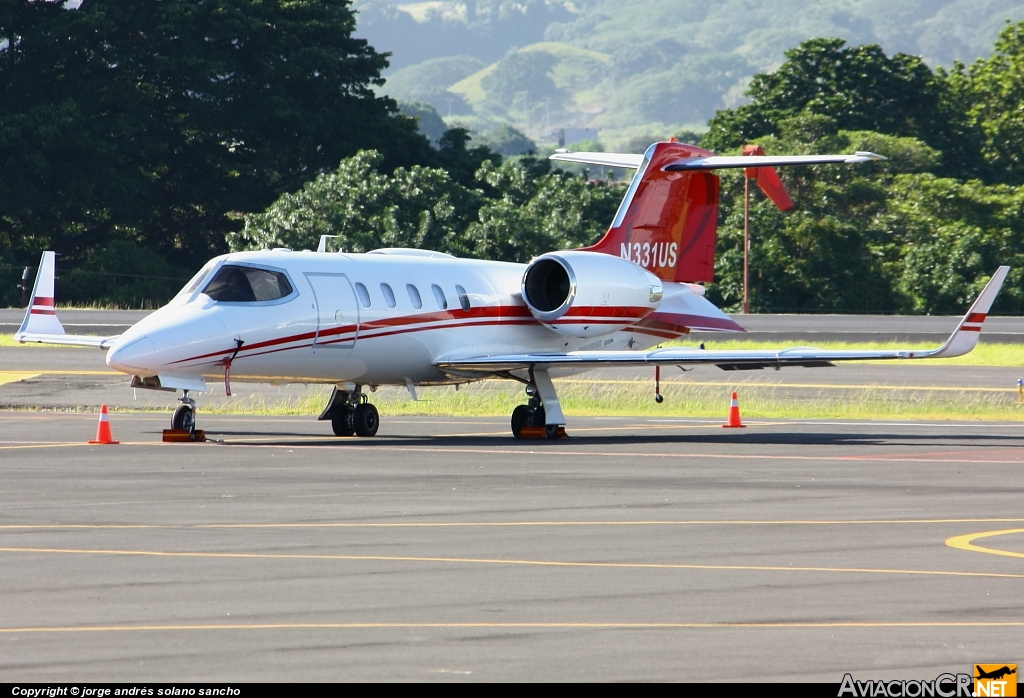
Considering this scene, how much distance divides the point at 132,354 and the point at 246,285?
2.22 meters

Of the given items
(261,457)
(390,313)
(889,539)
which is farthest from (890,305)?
(889,539)

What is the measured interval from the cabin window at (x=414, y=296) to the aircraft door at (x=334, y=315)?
4.10 ft

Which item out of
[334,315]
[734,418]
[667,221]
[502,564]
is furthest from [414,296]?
[502,564]

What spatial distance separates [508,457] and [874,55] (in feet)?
236

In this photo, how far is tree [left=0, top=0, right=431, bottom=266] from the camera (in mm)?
68312

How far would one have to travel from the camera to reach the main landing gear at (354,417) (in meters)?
24.6

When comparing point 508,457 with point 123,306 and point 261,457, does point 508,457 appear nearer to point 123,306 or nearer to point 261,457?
point 261,457

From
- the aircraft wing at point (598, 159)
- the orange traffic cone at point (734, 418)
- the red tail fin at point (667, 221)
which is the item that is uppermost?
the aircraft wing at point (598, 159)

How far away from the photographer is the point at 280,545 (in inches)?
493

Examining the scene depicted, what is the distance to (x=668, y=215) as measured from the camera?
2831cm

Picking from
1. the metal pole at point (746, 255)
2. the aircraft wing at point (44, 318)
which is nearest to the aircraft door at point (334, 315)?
the aircraft wing at point (44, 318)

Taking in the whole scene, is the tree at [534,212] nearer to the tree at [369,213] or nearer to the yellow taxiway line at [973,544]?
the tree at [369,213]

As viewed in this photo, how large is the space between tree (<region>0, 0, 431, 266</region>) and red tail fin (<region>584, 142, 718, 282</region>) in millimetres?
43701

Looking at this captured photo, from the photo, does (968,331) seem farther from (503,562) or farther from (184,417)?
(503,562)
